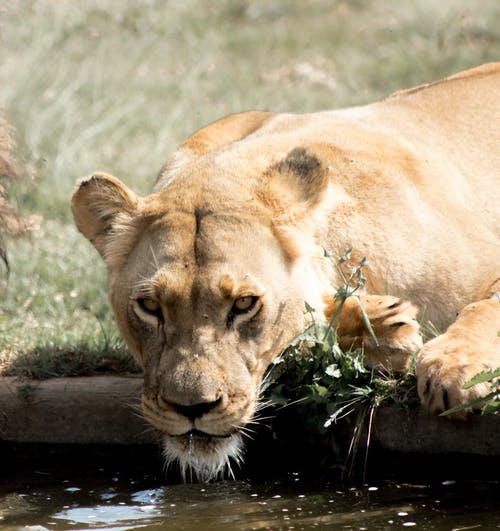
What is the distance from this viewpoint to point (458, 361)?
381cm

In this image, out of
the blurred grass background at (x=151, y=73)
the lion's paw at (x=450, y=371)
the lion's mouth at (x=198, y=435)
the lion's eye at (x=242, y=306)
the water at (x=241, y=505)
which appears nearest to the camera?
the water at (x=241, y=505)

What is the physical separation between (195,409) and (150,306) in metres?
0.43

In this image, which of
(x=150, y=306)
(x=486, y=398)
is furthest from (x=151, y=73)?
(x=486, y=398)

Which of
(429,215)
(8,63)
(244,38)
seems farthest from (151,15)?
(429,215)

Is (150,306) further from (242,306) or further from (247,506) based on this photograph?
(247,506)

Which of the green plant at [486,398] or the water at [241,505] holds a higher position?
the green plant at [486,398]

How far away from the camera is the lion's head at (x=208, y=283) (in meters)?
3.80

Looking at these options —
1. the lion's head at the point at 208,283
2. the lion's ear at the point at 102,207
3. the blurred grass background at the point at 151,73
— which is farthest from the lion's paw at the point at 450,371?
the blurred grass background at the point at 151,73

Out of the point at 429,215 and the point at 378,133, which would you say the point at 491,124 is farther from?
the point at 429,215

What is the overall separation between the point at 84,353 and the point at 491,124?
2159 mm

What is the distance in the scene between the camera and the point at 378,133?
5.10m

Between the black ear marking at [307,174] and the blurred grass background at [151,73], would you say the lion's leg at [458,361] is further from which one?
the blurred grass background at [151,73]

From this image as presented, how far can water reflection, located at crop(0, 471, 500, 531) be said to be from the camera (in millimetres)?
3562

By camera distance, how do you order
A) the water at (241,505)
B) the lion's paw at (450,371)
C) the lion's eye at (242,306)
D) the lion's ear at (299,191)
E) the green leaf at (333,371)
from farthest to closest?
the lion's ear at (299,191)
the green leaf at (333,371)
the lion's eye at (242,306)
the lion's paw at (450,371)
the water at (241,505)
